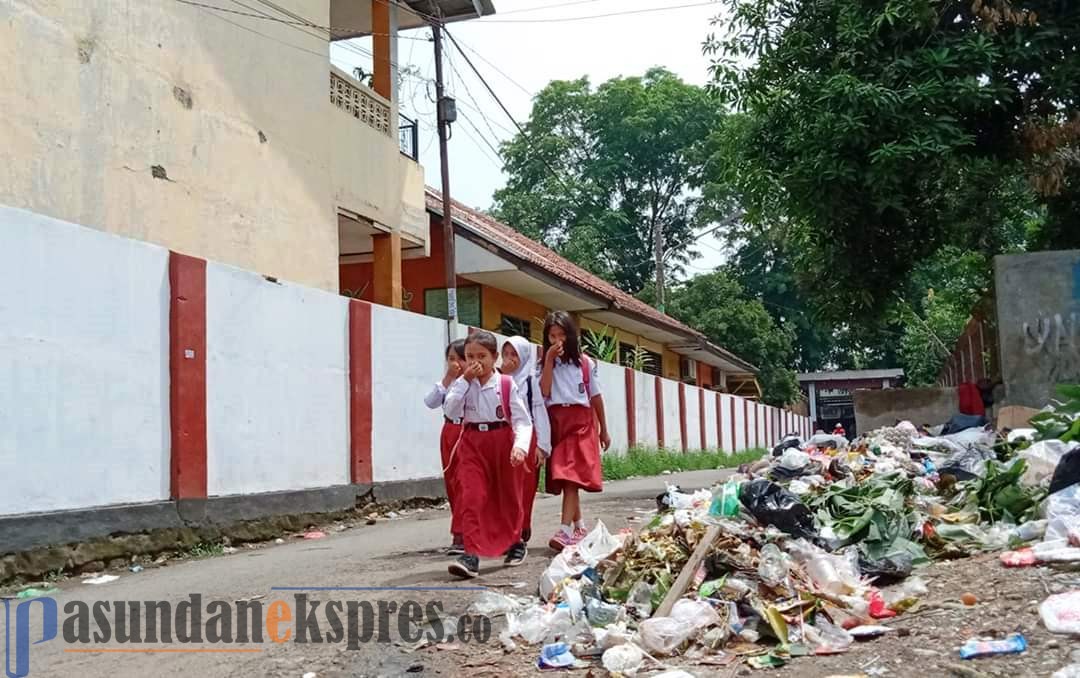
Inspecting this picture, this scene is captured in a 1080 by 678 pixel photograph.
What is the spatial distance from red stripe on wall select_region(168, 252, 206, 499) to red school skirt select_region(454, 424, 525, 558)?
2.73 m

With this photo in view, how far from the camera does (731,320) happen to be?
117 ft

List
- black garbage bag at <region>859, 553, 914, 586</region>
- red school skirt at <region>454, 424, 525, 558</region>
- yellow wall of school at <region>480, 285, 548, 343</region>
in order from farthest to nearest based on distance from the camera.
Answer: yellow wall of school at <region>480, 285, 548, 343</region> → red school skirt at <region>454, 424, 525, 558</region> → black garbage bag at <region>859, 553, 914, 586</region>

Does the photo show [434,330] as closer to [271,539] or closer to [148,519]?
[271,539]

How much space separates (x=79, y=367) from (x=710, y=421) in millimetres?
21757

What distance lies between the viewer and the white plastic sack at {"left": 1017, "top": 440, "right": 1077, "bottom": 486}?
5.63 meters

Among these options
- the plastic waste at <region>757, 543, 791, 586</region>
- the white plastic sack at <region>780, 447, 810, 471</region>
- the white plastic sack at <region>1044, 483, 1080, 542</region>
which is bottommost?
the plastic waste at <region>757, 543, 791, 586</region>

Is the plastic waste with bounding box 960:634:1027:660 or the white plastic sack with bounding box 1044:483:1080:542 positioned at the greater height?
the white plastic sack with bounding box 1044:483:1080:542

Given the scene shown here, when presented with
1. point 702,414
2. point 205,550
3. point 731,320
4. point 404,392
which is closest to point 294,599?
point 205,550

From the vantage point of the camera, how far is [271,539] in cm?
883

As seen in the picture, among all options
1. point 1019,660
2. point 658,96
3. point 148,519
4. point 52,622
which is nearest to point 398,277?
point 148,519

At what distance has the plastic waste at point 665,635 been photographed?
413cm

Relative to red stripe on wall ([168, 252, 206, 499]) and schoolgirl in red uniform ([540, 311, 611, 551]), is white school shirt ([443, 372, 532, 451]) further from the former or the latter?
red stripe on wall ([168, 252, 206, 499])

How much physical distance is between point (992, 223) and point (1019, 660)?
12313 millimetres

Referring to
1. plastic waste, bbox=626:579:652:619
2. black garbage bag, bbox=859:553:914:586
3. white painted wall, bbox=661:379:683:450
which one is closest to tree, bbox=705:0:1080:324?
black garbage bag, bbox=859:553:914:586
